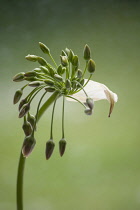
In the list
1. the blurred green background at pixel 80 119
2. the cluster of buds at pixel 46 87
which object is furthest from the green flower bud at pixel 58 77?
the blurred green background at pixel 80 119

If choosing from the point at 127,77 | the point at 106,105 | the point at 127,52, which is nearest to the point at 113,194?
the point at 106,105

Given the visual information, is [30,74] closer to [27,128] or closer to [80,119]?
[27,128]

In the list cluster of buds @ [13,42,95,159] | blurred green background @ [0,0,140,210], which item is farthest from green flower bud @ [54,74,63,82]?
blurred green background @ [0,0,140,210]

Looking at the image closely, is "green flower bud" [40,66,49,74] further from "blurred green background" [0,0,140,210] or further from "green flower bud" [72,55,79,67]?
"blurred green background" [0,0,140,210]

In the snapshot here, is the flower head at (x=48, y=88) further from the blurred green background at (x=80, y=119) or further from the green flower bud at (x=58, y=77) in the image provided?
the blurred green background at (x=80, y=119)

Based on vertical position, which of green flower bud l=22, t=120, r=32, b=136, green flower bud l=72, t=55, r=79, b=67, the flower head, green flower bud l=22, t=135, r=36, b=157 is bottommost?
green flower bud l=22, t=135, r=36, b=157

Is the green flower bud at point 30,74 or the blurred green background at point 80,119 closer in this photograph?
the green flower bud at point 30,74

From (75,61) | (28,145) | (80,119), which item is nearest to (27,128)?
(28,145)

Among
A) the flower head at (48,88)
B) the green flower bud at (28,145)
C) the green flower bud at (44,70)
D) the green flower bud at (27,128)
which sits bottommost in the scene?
the green flower bud at (28,145)

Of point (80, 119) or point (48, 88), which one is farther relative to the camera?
point (80, 119)
